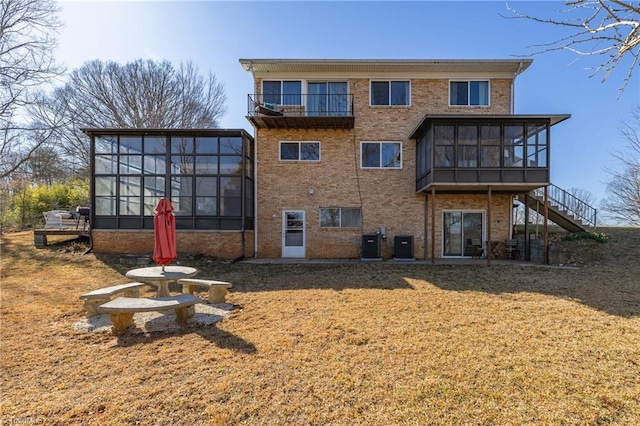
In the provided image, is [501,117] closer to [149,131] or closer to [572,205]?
[572,205]

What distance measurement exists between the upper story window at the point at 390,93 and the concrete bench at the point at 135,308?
1086 cm

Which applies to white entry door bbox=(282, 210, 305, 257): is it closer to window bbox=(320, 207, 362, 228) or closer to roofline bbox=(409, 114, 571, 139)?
window bbox=(320, 207, 362, 228)

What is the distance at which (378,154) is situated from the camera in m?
12.6

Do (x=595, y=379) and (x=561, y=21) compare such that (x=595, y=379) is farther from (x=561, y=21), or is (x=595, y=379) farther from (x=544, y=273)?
(x=544, y=273)

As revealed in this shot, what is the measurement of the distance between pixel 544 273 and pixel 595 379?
6.96m

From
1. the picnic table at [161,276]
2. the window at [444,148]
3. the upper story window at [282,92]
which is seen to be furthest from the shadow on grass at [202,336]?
the upper story window at [282,92]

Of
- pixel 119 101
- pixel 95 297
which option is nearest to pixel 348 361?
pixel 95 297

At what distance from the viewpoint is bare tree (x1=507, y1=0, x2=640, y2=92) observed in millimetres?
3061

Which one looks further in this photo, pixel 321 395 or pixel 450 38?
pixel 450 38

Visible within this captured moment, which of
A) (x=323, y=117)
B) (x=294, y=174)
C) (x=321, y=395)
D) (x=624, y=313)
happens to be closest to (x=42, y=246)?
(x=294, y=174)

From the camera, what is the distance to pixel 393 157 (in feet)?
41.3

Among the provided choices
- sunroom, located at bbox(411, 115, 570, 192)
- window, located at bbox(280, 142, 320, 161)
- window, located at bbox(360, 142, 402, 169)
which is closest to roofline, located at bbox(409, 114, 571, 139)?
sunroom, located at bbox(411, 115, 570, 192)

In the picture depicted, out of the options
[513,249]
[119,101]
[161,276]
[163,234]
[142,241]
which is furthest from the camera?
[119,101]

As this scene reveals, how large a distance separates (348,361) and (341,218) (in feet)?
30.3
